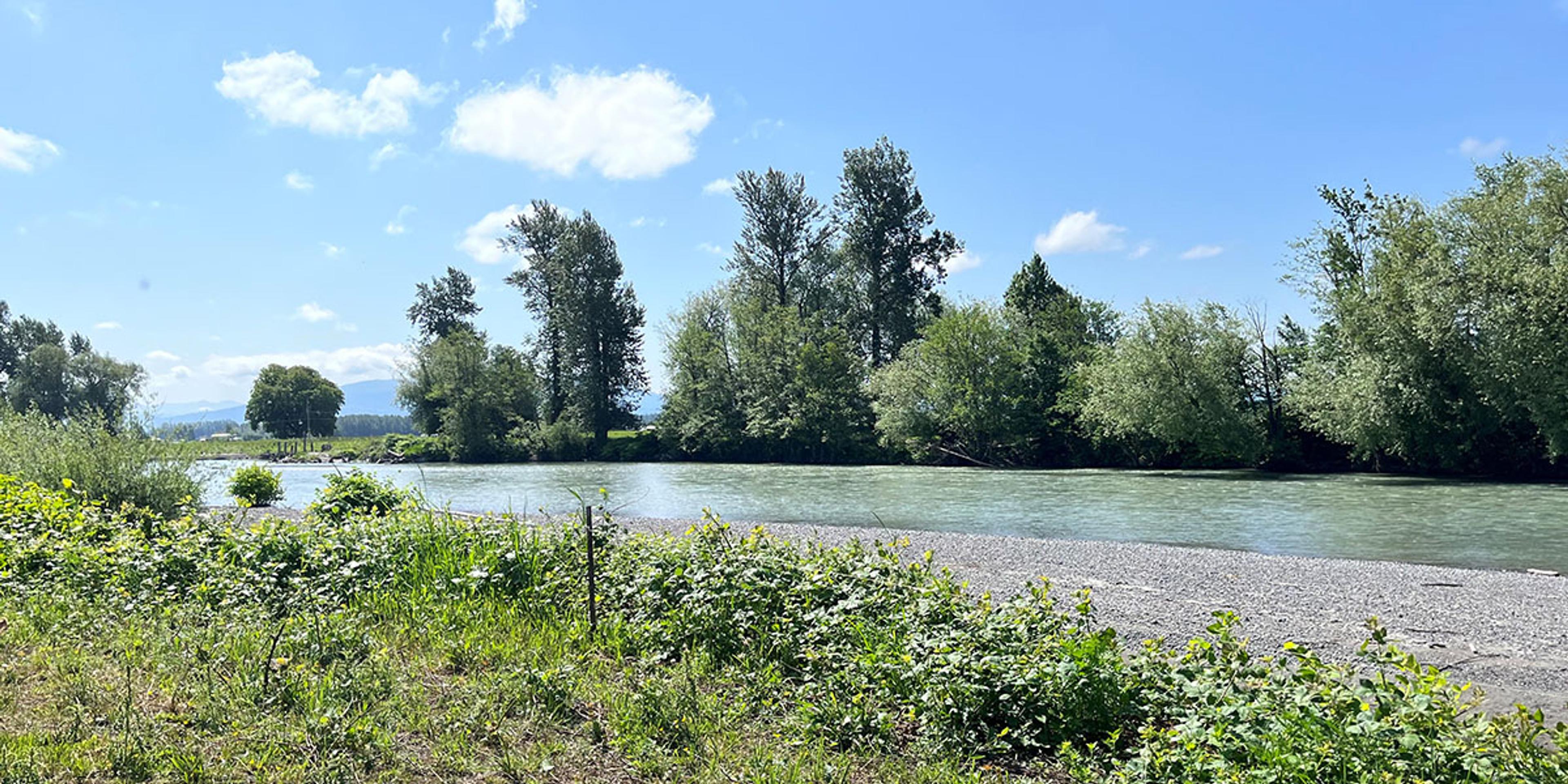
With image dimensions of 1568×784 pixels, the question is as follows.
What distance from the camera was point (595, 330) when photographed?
65.9 m

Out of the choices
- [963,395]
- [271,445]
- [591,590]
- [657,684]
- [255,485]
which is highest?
[963,395]

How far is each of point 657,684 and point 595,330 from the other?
2468 inches

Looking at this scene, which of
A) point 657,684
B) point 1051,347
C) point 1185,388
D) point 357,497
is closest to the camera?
point 657,684

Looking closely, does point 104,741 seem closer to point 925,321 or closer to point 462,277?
point 925,321

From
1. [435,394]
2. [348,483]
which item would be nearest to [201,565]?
[348,483]

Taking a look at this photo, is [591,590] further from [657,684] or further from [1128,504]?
[1128,504]

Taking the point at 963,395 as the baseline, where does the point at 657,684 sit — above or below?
below

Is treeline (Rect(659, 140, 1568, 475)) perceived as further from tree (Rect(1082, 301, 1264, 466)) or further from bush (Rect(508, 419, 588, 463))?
bush (Rect(508, 419, 588, 463))

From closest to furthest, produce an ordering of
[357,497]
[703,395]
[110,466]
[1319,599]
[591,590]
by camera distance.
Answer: [591,590]
[1319,599]
[357,497]
[110,466]
[703,395]

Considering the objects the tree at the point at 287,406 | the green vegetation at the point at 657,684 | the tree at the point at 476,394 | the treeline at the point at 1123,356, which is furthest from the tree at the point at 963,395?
the tree at the point at 287,406

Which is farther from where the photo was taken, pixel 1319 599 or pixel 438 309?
Result: pixel 438 309

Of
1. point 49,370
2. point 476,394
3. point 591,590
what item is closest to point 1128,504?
point 591,590

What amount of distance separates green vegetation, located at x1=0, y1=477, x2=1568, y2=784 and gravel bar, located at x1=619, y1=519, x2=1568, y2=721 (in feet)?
3.31

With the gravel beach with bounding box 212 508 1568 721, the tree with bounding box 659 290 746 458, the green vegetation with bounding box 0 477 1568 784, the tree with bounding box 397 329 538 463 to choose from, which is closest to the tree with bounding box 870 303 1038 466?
the tree with bounding box 659 290 746 458
